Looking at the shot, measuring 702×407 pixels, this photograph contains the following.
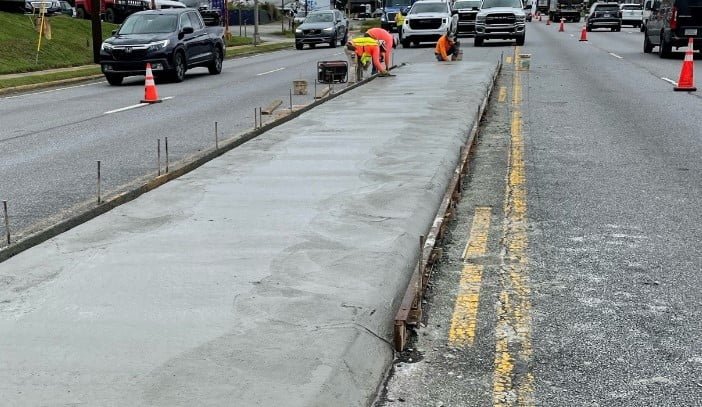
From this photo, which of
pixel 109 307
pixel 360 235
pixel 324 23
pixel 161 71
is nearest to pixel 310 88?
pixel 161 71

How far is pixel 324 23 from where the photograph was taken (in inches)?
1585

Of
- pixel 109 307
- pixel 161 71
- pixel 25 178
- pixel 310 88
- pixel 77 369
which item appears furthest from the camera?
pixel 161 71

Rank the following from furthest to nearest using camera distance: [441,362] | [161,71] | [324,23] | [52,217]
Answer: [324,23], [161,71], [52,217], [441,362]

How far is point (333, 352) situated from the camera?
4.02 meters

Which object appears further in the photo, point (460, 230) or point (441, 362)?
point (460, 230)

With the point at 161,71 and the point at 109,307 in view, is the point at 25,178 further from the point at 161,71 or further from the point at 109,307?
the point at 161,71

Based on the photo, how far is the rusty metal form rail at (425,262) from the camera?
448cm

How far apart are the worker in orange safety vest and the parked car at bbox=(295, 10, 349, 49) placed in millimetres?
21055

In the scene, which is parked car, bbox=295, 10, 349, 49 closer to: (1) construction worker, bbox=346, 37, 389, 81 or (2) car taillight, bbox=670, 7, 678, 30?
(2) car taillight, bbox=670, 7, 678, 30

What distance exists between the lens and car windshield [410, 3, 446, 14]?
37.6 metres

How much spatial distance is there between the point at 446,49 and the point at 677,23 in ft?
25.1

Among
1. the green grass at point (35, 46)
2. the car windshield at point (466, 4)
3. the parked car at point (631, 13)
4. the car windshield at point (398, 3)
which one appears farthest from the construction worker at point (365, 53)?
→ the parked car at point (631, 13)

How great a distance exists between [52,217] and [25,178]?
213cm

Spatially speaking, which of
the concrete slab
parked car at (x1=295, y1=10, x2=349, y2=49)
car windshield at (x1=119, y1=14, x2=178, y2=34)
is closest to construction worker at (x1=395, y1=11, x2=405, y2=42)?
parked car at (x1=295, y1=10, x2=349, y2=49)
